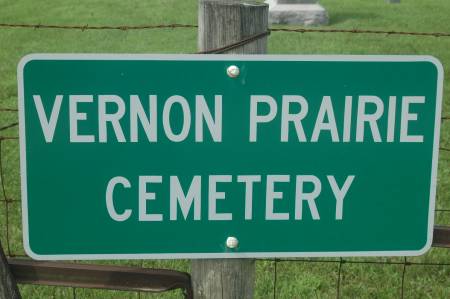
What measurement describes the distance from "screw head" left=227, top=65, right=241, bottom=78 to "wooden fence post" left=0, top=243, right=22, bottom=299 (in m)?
0.76

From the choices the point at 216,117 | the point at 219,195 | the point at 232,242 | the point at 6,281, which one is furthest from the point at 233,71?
the point at 6,281

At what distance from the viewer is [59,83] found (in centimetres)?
147

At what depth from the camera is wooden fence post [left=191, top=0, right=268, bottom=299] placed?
5.21 ft

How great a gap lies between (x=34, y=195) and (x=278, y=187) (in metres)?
0.53

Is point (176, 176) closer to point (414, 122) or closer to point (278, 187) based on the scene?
point (278, 187)

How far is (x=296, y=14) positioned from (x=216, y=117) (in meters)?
10.5

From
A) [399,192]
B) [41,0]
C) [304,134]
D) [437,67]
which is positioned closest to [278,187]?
[304,134]

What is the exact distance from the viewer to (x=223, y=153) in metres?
1.52

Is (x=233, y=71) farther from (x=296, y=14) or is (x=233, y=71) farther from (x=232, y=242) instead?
(x=296, y=14)

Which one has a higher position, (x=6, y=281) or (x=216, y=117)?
(x=216, y=117)

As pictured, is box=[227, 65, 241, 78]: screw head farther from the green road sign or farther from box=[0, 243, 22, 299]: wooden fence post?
box=[0, 243, 22, 299]: wooden fence post

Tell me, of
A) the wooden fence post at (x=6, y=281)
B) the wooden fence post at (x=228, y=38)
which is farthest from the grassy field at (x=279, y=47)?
the wooden fence post at (x=228, y=38)

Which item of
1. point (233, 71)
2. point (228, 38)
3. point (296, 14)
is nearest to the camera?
point (233, 71)

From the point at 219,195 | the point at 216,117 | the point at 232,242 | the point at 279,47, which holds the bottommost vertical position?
the point at 279,47
